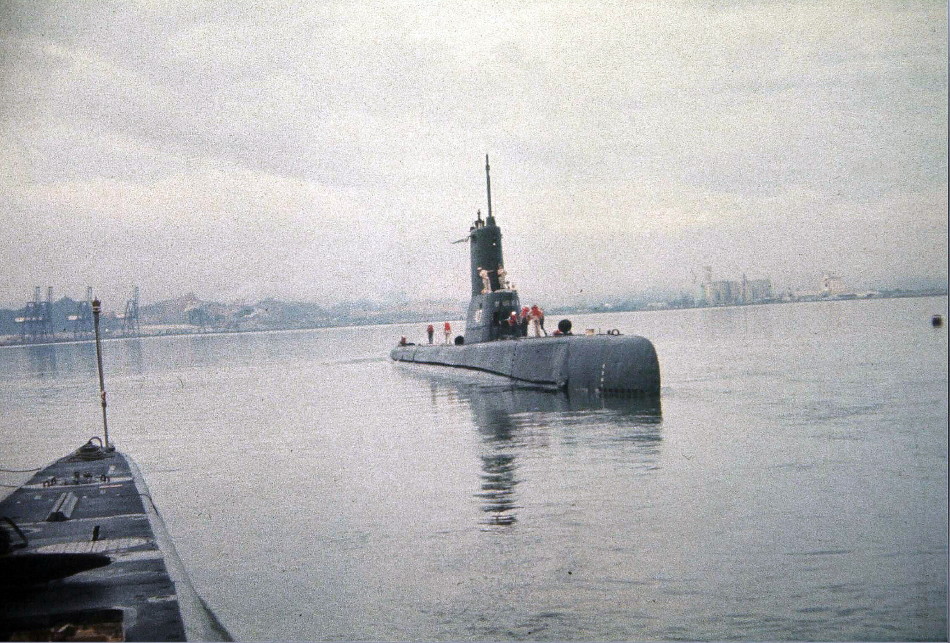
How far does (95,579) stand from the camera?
668 centimetres

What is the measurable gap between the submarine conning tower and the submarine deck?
20.1 meters

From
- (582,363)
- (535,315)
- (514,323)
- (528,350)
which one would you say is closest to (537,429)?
(582,363)

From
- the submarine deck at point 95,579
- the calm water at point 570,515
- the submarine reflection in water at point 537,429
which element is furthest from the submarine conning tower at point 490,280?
the submarine deck at point 95,579

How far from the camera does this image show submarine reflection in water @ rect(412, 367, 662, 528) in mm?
12305

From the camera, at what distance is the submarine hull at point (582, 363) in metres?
22.3

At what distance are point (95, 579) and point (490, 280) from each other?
2336cm

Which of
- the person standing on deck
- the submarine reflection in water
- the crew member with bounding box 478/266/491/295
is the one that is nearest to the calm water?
the submarine reflection in water

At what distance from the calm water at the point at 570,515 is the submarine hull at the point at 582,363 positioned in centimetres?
123

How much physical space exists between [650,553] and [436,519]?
2962 millimetres

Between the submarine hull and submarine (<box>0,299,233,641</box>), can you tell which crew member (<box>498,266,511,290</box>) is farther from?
submarine (<box>0,299,233,641</box>)

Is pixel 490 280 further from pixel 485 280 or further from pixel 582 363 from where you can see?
pixel 582 363

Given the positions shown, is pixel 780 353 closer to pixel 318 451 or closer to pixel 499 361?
pixel 499 361

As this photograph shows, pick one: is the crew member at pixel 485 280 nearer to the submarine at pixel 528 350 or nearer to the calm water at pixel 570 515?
the submarine at pixel 528 350

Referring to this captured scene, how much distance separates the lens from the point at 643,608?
7078mm
